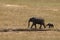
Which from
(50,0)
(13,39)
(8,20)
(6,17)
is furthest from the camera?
(50,0)

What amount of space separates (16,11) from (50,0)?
15.1m

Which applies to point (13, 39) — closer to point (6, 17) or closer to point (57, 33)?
point (57, 33)

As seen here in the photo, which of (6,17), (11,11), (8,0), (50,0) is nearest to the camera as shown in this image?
(6,17)

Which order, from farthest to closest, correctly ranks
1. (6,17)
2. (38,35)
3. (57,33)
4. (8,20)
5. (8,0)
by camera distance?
1. (8,0)
2. (6,17)
3. (8,20)
4. (57,33)
5. (38,35)

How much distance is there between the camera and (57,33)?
21.3 m

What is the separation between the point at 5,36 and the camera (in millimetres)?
19062

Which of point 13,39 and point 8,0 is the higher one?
point 8,0

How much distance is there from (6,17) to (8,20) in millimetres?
1973

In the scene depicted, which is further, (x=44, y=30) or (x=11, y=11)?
(x=11, y=11)

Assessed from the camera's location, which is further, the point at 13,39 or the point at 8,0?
the point at 8,0

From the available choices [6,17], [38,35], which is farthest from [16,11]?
[38,35]

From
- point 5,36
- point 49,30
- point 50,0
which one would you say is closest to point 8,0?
point 50,0

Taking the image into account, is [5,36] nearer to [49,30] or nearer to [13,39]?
[13,39]

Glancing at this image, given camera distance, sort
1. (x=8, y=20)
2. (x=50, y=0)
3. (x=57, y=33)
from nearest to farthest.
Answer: (x=57, y=33)
(x=8, y=20)
(x=50, y=0)
